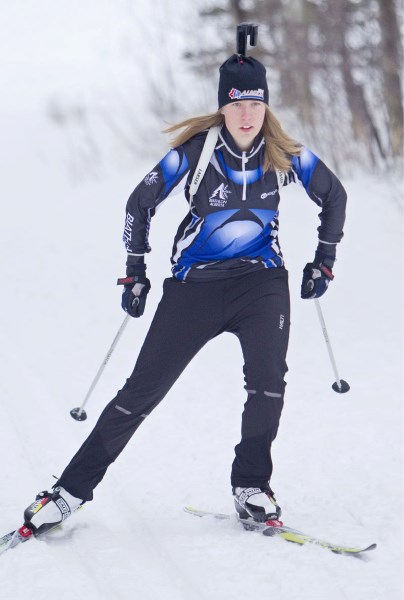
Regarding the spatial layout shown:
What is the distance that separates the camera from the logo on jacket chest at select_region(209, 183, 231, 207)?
390 cm

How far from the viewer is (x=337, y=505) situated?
175 inches

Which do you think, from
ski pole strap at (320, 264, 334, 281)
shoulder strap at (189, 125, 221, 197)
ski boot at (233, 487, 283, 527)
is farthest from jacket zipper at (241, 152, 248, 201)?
ski boot at (233, 487, 283, 527)

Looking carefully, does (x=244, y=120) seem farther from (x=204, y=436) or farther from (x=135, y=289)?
(x=204, y=436)

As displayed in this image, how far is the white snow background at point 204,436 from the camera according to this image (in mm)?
3621

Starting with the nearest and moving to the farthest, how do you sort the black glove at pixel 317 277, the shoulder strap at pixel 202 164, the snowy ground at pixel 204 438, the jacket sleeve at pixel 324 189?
1. the snowy ground at pixel 204 438
2. the shoulder strap at pixel 202 164
3. the jacket sleeve at pixel 324 189
4. the black glove at pixel 317 277

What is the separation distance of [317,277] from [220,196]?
687 mm

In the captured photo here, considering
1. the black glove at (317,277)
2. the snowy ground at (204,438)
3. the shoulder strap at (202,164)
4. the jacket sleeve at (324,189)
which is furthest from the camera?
the black glove at (317,277)

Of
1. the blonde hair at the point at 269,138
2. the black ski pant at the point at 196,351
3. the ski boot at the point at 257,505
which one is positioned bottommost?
the ski boot at the point at 257,505

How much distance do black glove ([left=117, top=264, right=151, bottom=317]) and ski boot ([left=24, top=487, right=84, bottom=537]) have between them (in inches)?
33.2

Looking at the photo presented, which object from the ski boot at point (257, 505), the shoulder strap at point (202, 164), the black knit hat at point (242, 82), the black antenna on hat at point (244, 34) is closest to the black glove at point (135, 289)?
the shoulder strap at point (202, 164)

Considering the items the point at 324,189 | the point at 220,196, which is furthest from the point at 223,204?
the point at 324,189

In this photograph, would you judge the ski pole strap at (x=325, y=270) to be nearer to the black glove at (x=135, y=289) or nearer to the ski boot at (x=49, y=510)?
the black glove at (x=135, y=289)

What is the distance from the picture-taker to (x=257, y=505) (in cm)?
405

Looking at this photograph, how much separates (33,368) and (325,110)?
6990 millimetres
